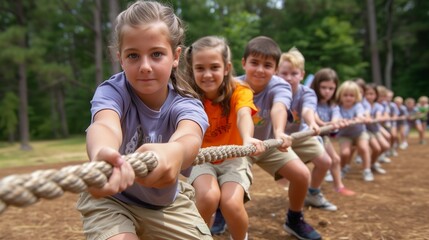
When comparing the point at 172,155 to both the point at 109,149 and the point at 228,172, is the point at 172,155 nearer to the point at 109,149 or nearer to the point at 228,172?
the point at 109,149

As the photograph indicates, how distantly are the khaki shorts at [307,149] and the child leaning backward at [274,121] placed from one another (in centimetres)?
59

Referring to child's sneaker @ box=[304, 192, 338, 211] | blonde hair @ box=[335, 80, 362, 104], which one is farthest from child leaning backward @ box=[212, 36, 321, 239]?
blonde hair @ box=[335, 80, 362, 104]

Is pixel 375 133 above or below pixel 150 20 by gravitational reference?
below

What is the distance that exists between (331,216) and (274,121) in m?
1.49

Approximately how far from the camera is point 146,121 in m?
1.90

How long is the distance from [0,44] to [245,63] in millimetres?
13426

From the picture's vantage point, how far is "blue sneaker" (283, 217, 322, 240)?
321 cm

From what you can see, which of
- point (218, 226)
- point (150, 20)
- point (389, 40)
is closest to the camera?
point (150, 20)

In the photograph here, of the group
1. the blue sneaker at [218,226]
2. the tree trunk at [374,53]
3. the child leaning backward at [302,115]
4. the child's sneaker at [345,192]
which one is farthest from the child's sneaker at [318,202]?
the tree trunk at [374,53]

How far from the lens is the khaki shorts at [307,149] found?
155 inches

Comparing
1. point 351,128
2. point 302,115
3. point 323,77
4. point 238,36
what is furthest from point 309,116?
point 238,36

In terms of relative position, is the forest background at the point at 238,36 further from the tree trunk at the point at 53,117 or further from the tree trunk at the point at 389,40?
the tree trunk at the point at 53,117

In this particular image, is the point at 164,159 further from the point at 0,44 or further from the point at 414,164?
the point at 0,44

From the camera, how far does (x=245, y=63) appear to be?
3410mm
